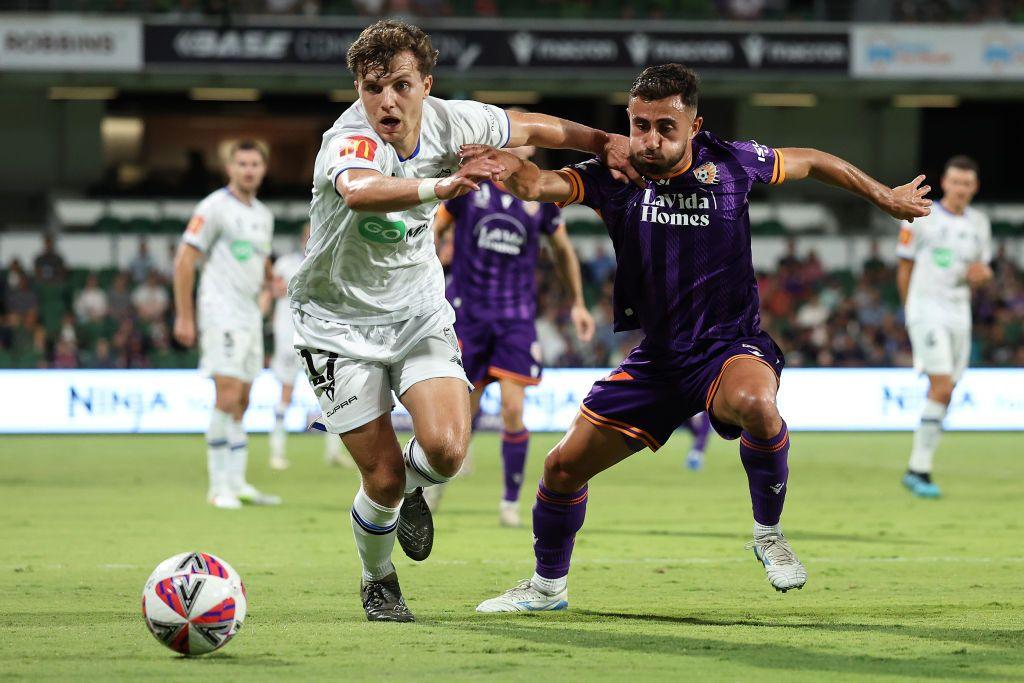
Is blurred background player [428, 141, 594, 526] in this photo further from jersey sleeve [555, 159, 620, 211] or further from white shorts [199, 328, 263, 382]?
jersey sleeve [555, 159, 620, 211]

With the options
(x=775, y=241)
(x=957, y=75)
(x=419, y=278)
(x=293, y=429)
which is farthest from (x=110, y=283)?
(x=419, y=278)

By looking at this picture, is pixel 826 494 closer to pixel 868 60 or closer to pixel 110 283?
pixel 110 283

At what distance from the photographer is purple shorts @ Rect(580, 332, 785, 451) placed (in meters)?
5.99

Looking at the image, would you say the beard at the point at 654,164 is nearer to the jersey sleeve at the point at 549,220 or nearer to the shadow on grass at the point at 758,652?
the shadow on grass at the point at 758,652

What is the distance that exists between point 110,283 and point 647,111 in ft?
57.6

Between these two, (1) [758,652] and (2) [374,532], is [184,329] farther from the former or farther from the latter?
(1) [758,652]

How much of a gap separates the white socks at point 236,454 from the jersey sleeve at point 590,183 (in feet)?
18.2

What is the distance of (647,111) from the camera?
19.4 feet

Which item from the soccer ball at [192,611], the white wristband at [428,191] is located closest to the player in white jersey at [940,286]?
the white wristband at [428,191]

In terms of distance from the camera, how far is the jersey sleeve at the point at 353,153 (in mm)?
5367

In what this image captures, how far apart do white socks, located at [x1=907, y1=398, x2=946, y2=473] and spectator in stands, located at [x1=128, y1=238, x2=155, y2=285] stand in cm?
1335

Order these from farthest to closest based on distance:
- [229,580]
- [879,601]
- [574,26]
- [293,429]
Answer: [574,26], [293,429], [879,601], [229,580]

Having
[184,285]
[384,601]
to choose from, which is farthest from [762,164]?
[184,285]

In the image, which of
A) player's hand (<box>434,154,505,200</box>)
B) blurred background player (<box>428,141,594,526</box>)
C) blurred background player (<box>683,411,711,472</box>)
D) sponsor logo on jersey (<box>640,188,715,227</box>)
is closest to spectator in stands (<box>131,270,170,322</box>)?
blurred background player (<box>683,411,711,472</box>)
